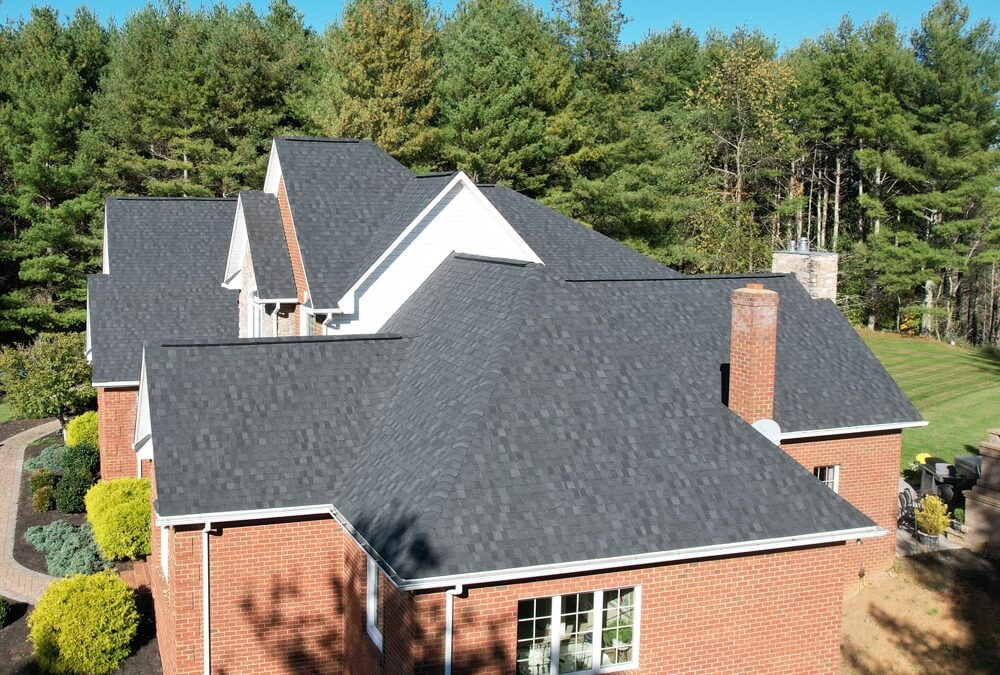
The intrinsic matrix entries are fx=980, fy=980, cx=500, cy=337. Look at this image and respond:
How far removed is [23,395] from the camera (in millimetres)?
32125

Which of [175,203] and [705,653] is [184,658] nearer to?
[705,653]

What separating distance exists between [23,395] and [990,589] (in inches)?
1123

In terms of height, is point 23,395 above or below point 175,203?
below

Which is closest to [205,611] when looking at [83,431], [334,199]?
[334,199]

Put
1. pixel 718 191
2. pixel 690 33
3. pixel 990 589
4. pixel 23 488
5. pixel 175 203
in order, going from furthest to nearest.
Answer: pixel 690 33 → pixel 718 191 → pixel 175 203 → pixel 23 488 → pixel 990 589

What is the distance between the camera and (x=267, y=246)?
74.1 feet

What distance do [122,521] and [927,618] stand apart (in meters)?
16.2

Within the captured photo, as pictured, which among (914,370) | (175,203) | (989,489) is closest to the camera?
(989,489)

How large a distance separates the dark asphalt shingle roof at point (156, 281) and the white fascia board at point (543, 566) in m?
12.7

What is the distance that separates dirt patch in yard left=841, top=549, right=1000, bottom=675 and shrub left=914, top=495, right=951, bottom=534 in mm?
570

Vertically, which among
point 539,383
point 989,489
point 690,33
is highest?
point 690,33

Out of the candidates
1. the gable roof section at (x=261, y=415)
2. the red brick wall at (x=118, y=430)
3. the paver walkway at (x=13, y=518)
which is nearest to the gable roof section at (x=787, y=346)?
the gable roof section at (x=261, y=415)

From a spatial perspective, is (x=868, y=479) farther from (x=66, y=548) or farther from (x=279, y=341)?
(x=66, y=548)

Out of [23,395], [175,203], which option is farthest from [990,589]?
[23,395]
